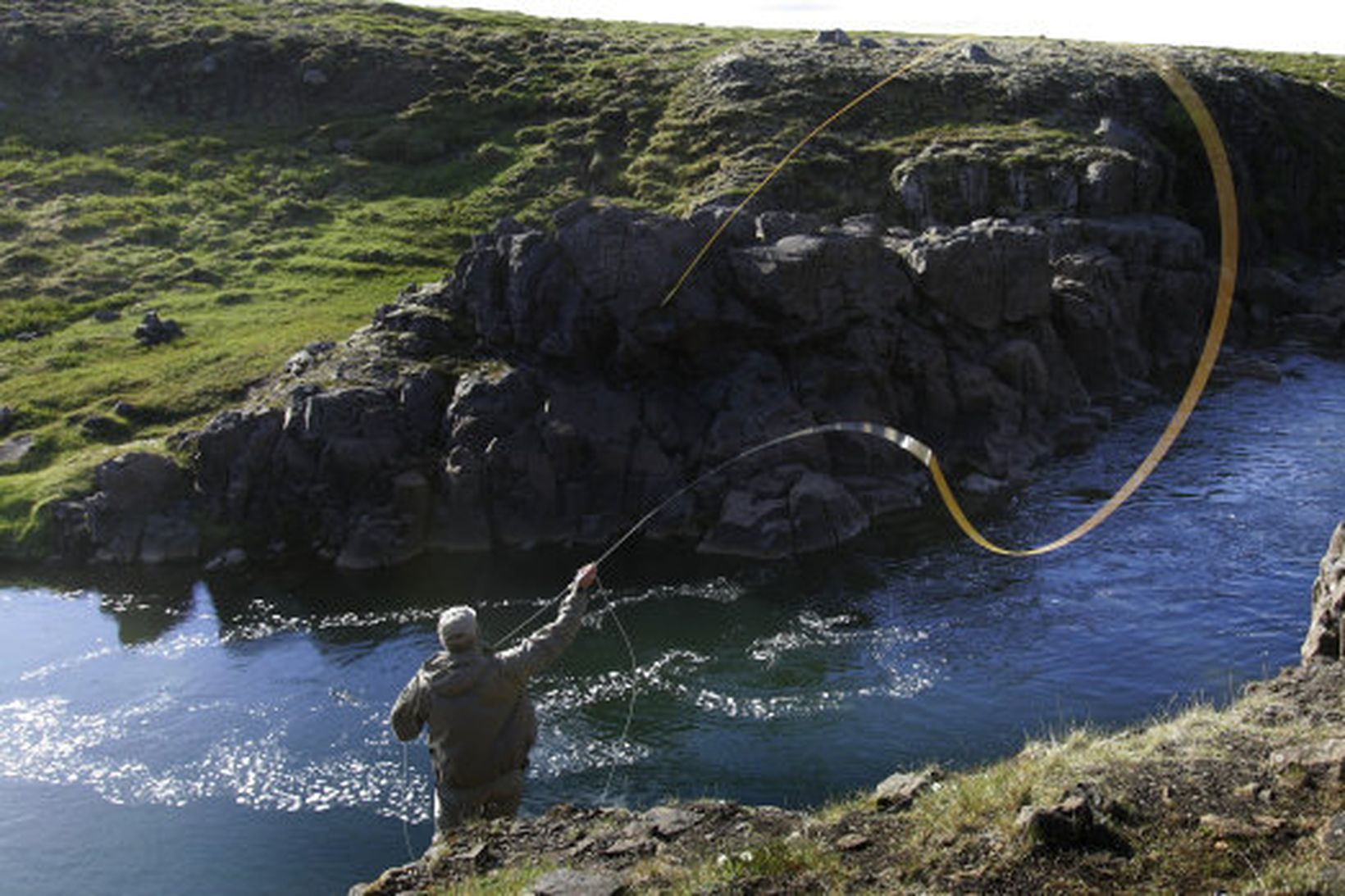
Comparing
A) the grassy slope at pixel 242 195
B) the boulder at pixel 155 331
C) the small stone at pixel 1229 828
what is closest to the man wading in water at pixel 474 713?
the small stone at pixel 1229 828

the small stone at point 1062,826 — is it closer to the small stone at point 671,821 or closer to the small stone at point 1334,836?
the small stone at point 1334,836

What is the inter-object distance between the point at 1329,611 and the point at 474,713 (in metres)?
10.7

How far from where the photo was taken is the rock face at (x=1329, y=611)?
15219 mm

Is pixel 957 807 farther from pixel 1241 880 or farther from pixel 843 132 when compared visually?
pixel 843 132

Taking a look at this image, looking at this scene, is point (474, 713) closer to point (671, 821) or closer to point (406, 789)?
point (671, 821)

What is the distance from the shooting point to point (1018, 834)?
9.09m

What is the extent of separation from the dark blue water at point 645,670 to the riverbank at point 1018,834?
761 cm

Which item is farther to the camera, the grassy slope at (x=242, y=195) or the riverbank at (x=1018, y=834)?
the grassy slope at (x=242, y=195)

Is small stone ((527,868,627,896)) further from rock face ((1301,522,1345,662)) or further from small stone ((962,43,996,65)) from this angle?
small stone ((962,43,996,65))

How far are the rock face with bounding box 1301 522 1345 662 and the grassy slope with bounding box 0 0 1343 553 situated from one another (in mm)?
31041

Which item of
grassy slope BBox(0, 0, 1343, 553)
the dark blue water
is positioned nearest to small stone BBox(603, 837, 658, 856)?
the dark blue water

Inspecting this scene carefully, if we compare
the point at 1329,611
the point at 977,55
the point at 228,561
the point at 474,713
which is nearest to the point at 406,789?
the point at 474,713

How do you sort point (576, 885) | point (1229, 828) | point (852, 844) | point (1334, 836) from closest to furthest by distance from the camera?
point (1334, 836) → point (1229, 828) → point (576, 885) → point (852, 844)

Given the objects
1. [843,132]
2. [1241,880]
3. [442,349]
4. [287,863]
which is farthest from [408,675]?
[843,132]
